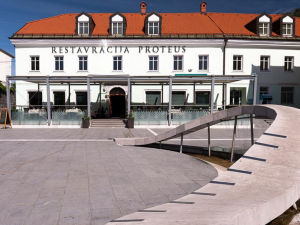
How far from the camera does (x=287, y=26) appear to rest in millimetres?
26469

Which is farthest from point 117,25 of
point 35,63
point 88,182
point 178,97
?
point 88,182

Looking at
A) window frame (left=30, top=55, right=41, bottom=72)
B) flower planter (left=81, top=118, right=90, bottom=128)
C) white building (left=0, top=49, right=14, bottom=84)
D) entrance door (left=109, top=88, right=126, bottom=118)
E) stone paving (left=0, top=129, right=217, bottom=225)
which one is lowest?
stone paving (left=0, top=129, right=217, bottom=225)

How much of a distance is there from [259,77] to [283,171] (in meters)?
23.6

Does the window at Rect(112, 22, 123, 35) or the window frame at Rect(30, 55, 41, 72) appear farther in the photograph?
the window at Rect(112, 22, 123, 35)

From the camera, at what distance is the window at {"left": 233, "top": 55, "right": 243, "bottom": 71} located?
2530 cm

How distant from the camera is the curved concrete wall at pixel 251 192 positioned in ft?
9.43

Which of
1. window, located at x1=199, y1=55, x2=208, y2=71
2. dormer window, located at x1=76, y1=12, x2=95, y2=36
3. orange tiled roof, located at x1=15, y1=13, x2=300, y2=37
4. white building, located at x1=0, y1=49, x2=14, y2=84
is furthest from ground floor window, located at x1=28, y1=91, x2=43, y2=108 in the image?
white building, located at x1=0, y1=49, x2=14, y2=84

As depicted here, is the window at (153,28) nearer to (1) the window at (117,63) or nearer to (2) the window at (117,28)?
(2) the window at (117,28)

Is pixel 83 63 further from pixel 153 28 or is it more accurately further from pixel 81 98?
pixel 153 28

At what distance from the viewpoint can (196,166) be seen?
7.59 m

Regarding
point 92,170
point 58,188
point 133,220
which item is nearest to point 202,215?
point 133,220

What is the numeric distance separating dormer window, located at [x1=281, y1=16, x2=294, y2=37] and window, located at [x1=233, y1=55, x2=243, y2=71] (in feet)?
19.1

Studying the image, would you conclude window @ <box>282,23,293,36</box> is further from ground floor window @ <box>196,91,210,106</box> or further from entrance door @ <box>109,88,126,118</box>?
entrance door @ <box>109,88,126,118</box>

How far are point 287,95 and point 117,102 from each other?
18.1 meters
